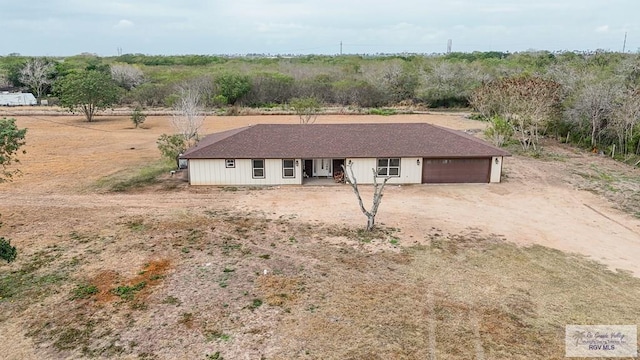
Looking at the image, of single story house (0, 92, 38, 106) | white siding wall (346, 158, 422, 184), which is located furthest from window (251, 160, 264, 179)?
single story house (0, 92, 38, 106)

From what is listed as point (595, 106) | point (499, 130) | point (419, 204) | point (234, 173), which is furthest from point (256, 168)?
point (595, 106)

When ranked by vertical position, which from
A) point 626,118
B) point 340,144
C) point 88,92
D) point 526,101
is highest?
point 88,92

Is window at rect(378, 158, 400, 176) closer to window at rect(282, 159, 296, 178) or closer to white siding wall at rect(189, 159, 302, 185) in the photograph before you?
white siding wall at rect(189, 159, 302, 185)

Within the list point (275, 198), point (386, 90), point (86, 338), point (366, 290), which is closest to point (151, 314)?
point (86, 338)

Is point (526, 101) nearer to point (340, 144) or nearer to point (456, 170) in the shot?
point (456, 170)

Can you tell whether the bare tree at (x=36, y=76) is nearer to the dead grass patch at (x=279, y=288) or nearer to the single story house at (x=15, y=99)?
the single story house at (x=15, y=99)

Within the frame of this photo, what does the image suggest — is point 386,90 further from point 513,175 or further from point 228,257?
point 228,257

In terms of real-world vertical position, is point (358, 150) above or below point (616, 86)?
below
